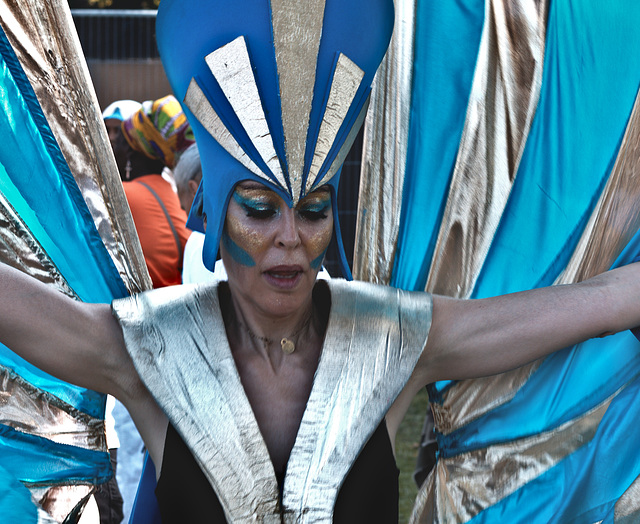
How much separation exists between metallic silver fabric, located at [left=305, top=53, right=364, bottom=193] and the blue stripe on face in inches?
6.9

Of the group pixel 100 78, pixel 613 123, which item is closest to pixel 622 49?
pixel 613 123

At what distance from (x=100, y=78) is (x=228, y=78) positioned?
5.68 m

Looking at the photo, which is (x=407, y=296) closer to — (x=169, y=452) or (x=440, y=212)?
(x=440, y=212)

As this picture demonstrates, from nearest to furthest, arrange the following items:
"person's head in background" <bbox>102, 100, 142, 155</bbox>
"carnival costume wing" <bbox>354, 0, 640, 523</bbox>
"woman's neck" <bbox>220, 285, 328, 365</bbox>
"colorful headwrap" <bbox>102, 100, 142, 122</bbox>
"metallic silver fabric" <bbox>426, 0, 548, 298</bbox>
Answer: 1. "woman's neck" <bbox>220, 285, 328, 365</bbox>
2. "carnival costume wing" <bbox>354, 0, 640, 523</bbox>
3. "metallic silver fabric" <bbox>426, 0, 548, 298</bbox>
4. "person's head in background" <bbox>102, 100, 142, 155</bbox>
5. "colorful headwrap" <bbox>102, 100, 142, 122</bbox>

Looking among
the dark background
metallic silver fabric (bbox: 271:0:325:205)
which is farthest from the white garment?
the dark background

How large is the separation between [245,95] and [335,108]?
0.60 ft

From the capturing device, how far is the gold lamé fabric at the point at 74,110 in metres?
1.95

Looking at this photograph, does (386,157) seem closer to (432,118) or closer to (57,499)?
(432,118)

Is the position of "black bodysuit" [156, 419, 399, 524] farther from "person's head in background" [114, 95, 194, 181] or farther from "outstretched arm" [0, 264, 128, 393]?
"person's head in background" [114, 95, 194, 181]

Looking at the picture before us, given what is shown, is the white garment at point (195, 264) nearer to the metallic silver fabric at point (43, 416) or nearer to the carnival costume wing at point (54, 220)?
the carnival costume wing at point (54, 220)

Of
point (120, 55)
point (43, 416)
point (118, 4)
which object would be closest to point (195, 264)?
point (43, 416)

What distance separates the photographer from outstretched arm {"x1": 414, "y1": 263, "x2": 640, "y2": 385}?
5.99ft

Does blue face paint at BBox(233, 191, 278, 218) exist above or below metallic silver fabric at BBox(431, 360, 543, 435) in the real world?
above

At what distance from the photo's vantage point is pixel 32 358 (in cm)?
167
